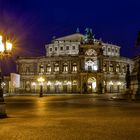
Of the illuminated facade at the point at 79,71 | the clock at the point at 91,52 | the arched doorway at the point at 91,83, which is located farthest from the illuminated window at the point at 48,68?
the arched doorway at the point at 91,83

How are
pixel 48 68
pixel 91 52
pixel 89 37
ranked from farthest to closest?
pixel 48 68 → pixel 89 37 → pixel 91 52

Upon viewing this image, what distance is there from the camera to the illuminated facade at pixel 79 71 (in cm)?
11581

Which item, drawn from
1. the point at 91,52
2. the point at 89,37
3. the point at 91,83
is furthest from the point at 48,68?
the point at 89,37

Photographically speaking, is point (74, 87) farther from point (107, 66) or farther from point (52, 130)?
point (52, 130)

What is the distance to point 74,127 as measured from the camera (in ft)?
43.8

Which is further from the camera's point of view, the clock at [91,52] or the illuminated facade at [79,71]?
the clock at [91,52]

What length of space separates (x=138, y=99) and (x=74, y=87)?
81708 millimetres

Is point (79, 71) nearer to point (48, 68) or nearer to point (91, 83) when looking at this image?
point (91, 83)

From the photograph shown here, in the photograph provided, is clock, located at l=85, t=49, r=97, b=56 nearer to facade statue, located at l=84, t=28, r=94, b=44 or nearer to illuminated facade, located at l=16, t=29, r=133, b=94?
illuminated facade, located at l=16, t=29, r=133, b=94

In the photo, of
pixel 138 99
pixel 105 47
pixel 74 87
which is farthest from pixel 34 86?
pixel 138 99

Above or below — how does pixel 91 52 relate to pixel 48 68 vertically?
above

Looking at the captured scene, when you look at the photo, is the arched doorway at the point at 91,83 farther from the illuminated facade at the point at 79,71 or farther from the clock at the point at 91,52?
the clock at the point at 91,52

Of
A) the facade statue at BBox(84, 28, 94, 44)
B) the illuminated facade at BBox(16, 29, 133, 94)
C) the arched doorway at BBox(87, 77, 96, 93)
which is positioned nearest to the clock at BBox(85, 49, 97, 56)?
the illuminated facade at BBox(16, 29, 133, 94)

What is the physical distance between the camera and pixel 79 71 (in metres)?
117
